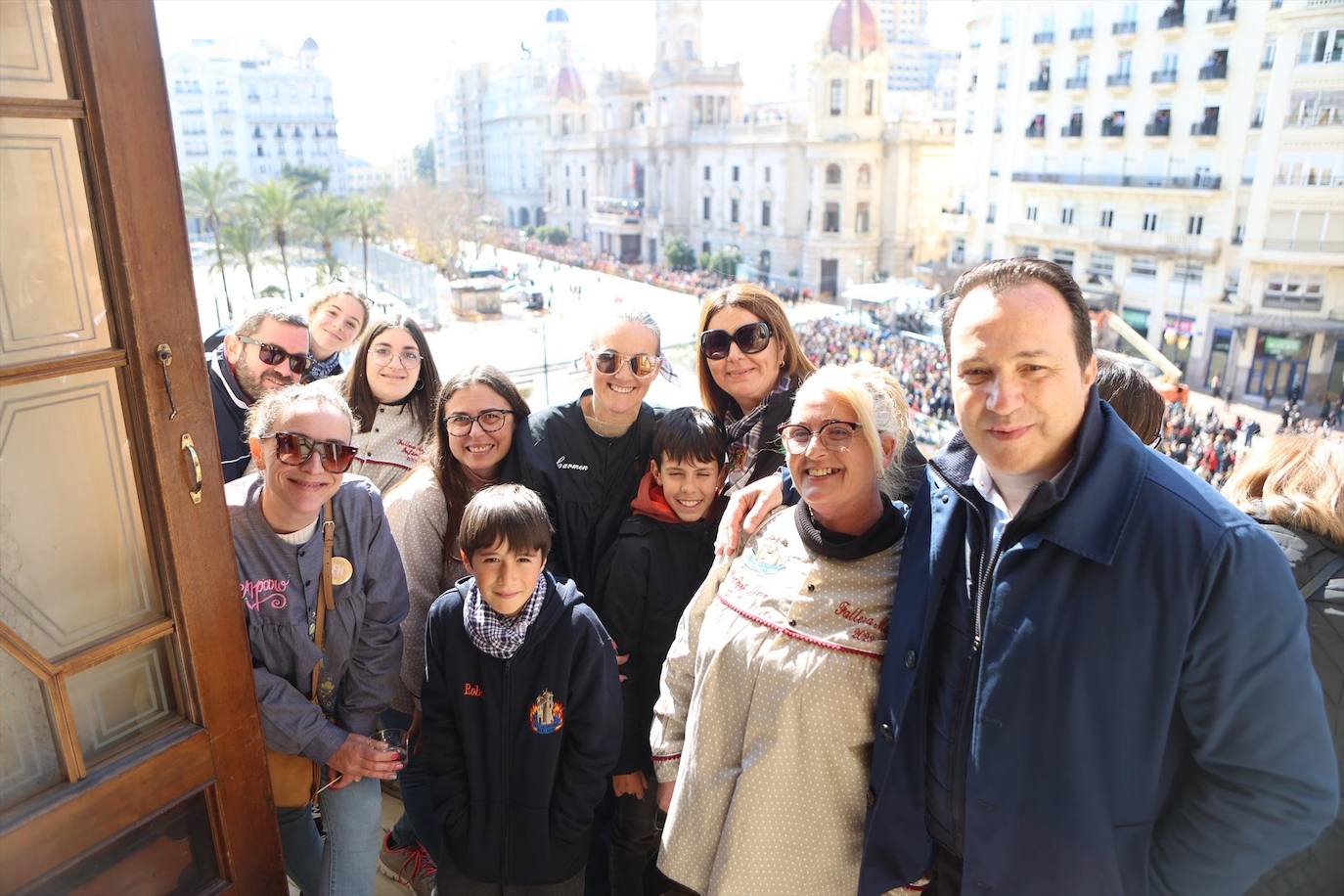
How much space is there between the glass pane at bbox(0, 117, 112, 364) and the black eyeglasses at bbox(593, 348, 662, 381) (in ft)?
5.40

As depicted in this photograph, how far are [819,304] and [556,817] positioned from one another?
3851 cm

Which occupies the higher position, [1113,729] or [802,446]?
[802,446]

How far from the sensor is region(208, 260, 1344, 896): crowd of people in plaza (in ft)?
5.48

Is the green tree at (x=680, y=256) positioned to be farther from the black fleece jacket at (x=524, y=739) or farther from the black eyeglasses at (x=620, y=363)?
the black fleece jacket at (x=524, y=739)

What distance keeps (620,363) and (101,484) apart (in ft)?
5.54

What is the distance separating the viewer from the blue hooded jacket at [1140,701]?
1588 mm

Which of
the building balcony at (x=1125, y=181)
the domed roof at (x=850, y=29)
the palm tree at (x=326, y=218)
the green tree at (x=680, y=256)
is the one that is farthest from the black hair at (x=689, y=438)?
the green tree at (x=680, y=256)

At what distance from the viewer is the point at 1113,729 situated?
1.69m

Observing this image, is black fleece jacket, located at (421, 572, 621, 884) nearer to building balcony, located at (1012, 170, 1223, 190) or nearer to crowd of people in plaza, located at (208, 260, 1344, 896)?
crowd of people in plaza, located at (208, 260, 1344, 896)

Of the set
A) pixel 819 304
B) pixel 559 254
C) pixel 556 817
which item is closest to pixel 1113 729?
pixel 556 817

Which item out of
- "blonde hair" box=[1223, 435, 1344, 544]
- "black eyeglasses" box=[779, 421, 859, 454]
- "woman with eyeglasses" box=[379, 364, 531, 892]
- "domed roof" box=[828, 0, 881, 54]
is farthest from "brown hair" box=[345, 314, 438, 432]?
"domed roof" box=[828, 0, 881, 54]

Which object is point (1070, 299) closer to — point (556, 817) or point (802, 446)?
point (802, 446)

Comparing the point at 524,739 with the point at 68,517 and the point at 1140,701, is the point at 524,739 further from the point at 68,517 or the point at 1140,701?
the point at 1140,701

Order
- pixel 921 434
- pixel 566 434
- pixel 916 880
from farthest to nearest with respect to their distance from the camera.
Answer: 1. pixel 921 434
2. pixel 566 434
3. pixel 916 880
